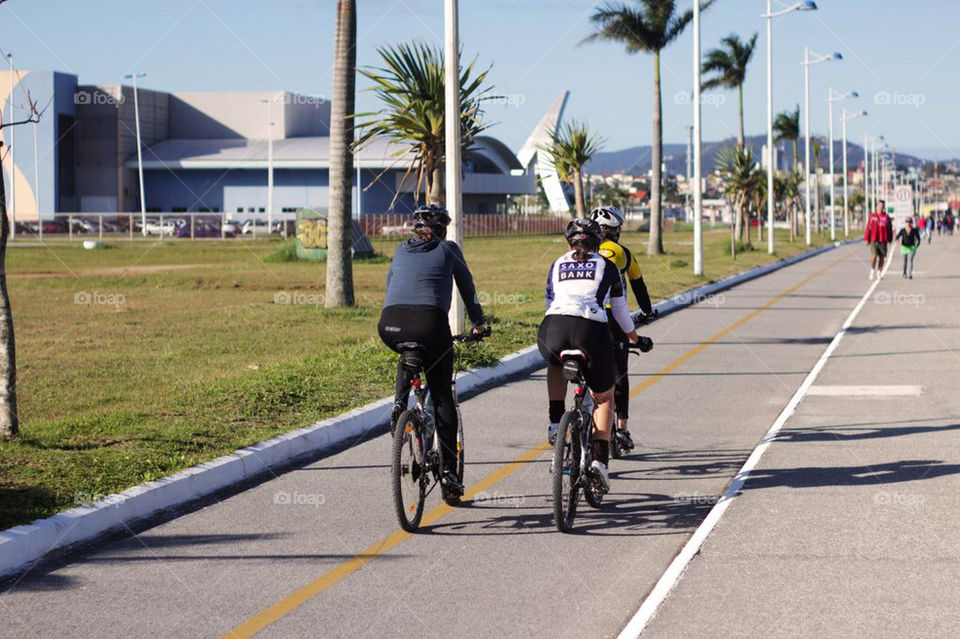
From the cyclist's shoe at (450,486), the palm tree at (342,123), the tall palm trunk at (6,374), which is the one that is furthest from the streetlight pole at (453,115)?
the cyclist's shoe at (450,486)

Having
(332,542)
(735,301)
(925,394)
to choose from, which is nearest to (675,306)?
(735,301)

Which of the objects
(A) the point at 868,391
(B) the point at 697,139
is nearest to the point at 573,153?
(B) the point at 697,139

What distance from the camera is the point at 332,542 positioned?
723 cm

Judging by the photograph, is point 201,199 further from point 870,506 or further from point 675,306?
point 870,506

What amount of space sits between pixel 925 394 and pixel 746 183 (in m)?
44.4

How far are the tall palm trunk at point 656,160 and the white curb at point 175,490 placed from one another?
39.7 meters

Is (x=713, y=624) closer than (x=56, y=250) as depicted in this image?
Yes

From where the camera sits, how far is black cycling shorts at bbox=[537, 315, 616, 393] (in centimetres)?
752

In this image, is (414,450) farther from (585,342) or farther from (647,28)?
(647,28)

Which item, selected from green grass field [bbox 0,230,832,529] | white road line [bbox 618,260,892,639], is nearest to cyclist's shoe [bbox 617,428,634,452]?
white road line [bbox 618,260,892,639]

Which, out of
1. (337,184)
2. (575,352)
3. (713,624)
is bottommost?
(713,624)

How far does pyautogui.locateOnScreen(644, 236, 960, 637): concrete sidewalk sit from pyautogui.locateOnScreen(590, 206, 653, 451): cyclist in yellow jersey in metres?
1.09

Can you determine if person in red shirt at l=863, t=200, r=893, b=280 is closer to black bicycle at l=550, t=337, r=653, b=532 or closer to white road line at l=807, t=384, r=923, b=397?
white road line at l=807, t=384, r=923, b=397

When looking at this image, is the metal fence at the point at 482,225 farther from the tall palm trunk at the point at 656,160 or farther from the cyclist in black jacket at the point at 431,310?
the cyclist in black jacket at the point at 431,310
